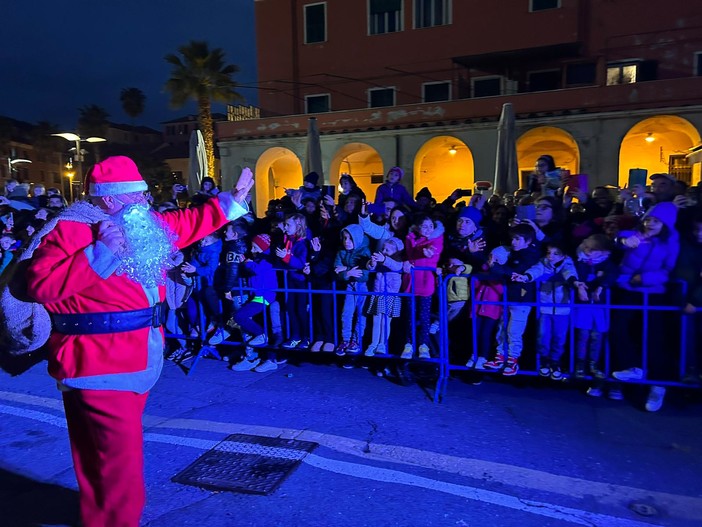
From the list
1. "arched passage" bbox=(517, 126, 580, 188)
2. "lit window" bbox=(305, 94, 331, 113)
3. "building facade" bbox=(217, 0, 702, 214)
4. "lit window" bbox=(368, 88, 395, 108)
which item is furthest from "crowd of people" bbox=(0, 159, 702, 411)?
"lit window" bbox=(305, 94, 331, 113)

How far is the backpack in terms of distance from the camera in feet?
8.65

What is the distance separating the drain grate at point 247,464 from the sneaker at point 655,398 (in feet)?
9.69

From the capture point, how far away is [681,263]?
479 cm

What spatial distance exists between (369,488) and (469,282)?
2.70 metres

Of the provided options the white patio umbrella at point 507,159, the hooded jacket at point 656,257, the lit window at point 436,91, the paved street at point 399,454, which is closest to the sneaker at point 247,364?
the paved street at point 399,454

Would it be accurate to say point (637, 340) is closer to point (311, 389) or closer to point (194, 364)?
point (311, 389)

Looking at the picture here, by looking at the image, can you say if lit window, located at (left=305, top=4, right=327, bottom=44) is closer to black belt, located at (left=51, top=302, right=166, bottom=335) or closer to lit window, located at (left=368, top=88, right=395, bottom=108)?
lit window, located at (left=368, top=88, right=395, bottom=108)

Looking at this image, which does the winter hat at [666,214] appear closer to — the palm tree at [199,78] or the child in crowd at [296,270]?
the child in crowd at [296,270]

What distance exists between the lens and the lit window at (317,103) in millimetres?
25031

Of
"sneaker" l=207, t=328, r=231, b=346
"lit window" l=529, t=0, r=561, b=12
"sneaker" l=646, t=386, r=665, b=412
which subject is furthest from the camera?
"lit window" l=529, t=0, r=561, b=12

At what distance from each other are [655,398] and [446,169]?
1932 cm

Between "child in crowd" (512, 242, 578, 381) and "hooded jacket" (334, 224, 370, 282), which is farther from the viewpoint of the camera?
"hooded jacket" (334, 224, 370, 282)

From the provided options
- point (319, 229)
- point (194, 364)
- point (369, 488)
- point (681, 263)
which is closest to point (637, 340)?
point (681, 263)

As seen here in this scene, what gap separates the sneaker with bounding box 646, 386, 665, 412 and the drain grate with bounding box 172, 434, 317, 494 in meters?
2.95
